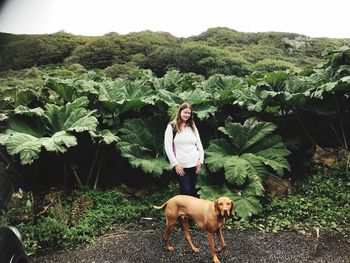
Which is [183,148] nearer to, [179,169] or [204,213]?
[179,169]

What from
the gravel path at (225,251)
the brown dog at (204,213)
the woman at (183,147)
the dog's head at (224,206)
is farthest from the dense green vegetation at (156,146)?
the dog's head at (224,206)

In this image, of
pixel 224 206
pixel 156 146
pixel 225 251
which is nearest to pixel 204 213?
pixel 224 206

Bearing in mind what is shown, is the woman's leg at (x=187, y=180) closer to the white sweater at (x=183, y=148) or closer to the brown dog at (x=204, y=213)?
the white sweater at (x=183, y=148)

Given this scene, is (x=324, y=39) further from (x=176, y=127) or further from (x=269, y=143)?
(x=176, y=127)

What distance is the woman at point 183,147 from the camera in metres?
3.68

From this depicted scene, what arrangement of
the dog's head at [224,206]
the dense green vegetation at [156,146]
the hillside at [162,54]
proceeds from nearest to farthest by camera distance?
1. the dog's head at [224,206]
2. the dense green vegetation at [156,146]
3. the hillside at [162,54]

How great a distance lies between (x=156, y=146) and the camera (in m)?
4.80

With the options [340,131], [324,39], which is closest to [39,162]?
[340,131]

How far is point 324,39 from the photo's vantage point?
54.5 feet

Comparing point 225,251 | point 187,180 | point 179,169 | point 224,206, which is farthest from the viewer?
point 187,180

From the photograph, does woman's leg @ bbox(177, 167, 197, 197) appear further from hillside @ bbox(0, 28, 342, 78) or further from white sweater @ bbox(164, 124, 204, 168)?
hillside @ bbox(0, 28, 342, 78)

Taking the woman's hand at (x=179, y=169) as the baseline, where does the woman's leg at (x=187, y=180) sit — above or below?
below

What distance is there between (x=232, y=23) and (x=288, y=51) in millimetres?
2430

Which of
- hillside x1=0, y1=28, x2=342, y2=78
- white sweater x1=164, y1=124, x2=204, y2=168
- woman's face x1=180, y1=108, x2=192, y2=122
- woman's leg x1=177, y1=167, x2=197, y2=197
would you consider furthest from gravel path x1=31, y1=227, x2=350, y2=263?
hillside x1=0, y1=28, x2=342, y2=78
